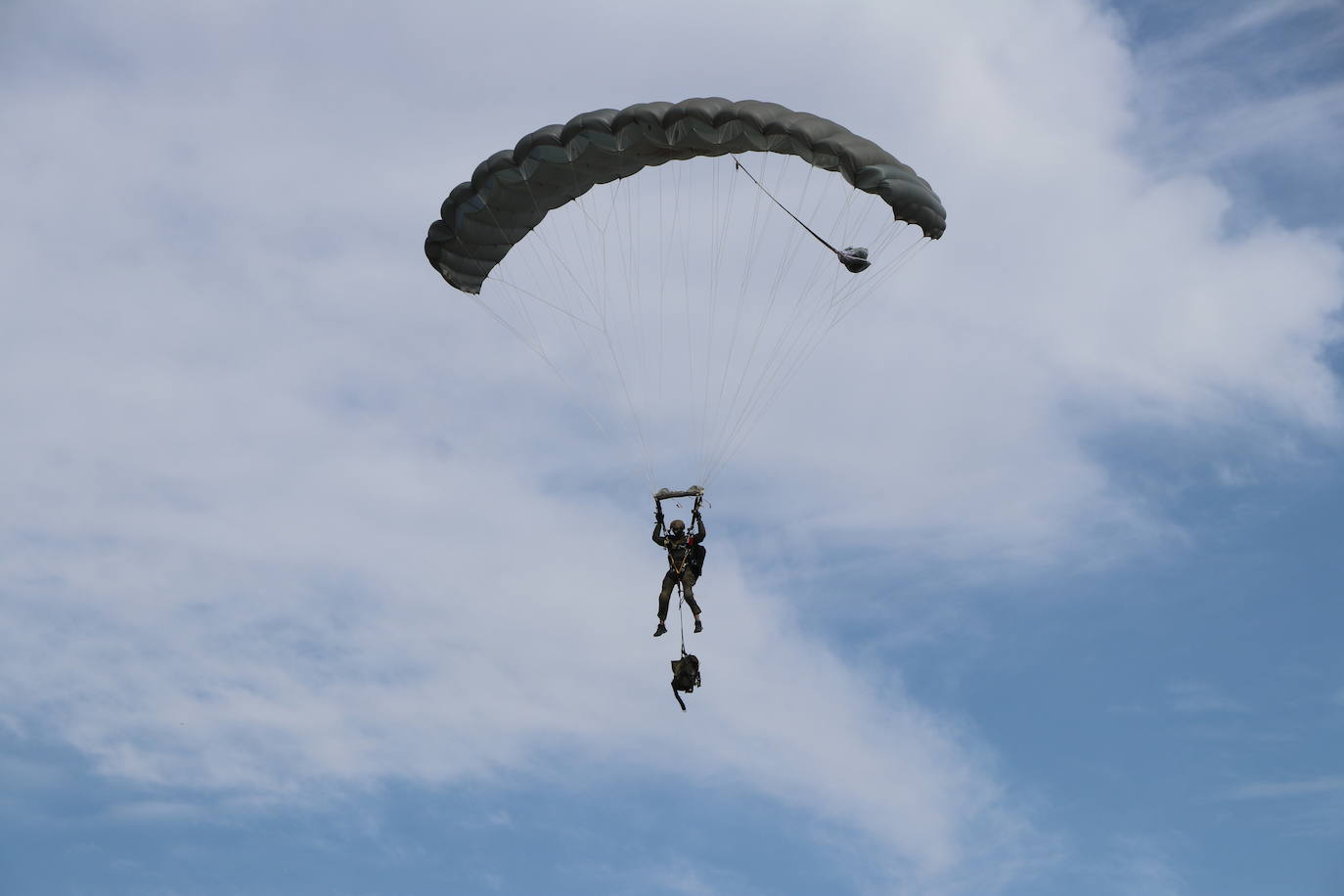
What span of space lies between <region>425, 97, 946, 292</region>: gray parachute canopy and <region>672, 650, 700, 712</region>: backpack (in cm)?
705

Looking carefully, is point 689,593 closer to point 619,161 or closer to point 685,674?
point 685,674

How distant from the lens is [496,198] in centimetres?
3145

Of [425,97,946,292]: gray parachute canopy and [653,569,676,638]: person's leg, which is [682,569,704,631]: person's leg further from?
[425,97,946,292]: gray parachute canopy

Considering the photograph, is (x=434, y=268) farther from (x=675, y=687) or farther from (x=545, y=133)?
(x=675, y=687)

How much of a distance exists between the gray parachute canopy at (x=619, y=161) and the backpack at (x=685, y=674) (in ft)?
23.1

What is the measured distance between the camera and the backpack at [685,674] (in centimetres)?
2923

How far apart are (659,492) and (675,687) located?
9.29 feet

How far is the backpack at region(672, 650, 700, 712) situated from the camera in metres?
29.2

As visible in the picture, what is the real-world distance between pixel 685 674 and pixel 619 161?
25.6 ft

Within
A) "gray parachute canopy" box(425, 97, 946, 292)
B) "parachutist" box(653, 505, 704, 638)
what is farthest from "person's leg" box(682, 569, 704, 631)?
"gray parachute canopy" box(425, 97, 946, 292)

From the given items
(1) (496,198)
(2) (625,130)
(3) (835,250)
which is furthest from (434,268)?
(3) (835,250)

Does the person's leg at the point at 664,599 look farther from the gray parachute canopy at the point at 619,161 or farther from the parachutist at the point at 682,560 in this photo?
the gray parachute canopy at the point at 619,161

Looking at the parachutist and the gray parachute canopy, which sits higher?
the gray parachute canopy

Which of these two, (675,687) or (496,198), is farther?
(496,198)
